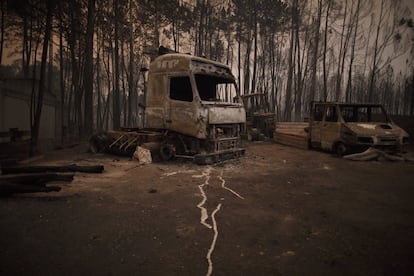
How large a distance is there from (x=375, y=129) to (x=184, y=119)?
6168 mm

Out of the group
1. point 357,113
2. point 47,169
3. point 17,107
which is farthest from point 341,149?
point 17,107

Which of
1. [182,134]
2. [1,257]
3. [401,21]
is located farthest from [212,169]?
[401,21]

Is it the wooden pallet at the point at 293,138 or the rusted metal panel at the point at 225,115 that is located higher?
the rusted metal panel at the point at 225,115

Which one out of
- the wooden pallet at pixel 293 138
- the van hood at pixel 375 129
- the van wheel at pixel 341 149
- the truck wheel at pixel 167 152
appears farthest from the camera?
the wooden pallet at pixel 293 138

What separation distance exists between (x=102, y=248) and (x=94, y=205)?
1.47 meters

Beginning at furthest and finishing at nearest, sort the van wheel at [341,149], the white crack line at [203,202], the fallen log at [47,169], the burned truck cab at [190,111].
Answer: the van wheel at [341,149], the burned truck cab at [190,111], the fallen log at [47,169], the white crack line at [203,202]

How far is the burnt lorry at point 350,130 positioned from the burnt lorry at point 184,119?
3.33 m

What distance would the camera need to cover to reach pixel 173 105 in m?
7.90

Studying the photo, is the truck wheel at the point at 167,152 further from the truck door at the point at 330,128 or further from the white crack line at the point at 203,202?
the truck door at the point at 330,128

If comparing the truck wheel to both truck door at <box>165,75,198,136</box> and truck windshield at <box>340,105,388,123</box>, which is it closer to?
truck door at <box>165,75,198,136</box>

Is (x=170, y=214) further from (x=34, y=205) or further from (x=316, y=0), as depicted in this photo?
(x=316, y=0)

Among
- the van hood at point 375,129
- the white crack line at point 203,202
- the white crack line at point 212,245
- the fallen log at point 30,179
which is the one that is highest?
the van hood at point 375,129

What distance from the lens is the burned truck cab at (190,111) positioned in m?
7.42

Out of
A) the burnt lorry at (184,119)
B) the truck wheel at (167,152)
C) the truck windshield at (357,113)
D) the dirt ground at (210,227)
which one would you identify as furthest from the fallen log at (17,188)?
the truck windshield at (357,113)
